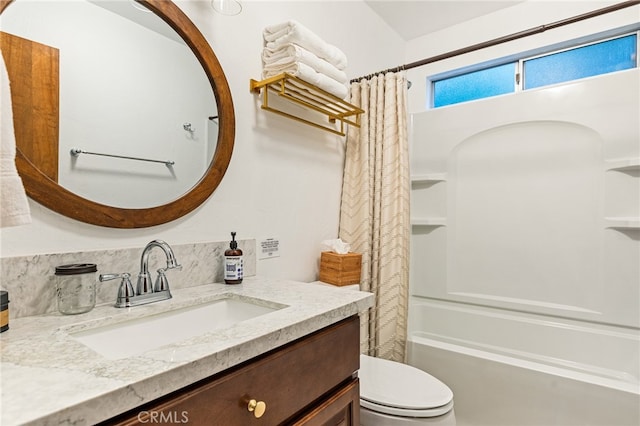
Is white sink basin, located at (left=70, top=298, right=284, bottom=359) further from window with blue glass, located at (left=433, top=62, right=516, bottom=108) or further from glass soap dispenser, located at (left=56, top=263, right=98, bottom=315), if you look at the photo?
window with blue glass, located at (left=433, top=62, right=516, bottom=108)

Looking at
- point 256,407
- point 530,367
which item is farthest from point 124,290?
point 530,367

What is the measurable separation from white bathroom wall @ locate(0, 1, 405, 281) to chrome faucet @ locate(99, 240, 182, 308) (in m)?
0.10

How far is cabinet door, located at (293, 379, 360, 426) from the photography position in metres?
0.84

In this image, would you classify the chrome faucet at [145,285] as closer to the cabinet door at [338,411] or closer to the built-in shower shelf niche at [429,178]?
the cabinet door at [338,411]

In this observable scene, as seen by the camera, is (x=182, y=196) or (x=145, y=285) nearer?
(x=145, y=285)

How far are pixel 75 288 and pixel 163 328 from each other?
240 millimetres

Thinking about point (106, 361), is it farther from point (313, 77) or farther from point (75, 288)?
point (313, 77)

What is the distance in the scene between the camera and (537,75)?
2.46 meters

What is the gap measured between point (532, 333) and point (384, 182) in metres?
1.31

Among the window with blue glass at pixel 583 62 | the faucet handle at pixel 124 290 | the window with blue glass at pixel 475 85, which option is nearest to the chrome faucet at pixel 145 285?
the faucet handle at pixel 124 290

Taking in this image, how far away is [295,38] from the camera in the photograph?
1416 mm

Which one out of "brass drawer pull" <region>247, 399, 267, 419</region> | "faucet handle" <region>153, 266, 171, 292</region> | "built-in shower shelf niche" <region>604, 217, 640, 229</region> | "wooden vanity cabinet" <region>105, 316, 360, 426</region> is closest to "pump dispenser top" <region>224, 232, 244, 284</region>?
"faucet handle" <region>153, 266, 171, 292</region>

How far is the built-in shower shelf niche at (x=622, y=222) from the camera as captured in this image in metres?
1.79

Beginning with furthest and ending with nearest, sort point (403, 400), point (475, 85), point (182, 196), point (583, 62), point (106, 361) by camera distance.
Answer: point (475, 85)
point (583, 62)
point (403, 400)
point (182, 196)
point (106, 361)
